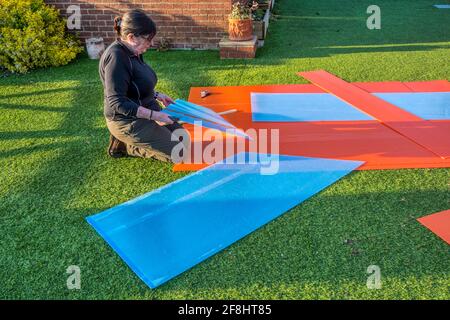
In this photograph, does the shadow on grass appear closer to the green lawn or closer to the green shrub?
the green lawn

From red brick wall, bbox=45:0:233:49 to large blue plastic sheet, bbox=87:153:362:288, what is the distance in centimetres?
444

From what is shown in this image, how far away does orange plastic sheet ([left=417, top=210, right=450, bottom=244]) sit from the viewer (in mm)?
3291

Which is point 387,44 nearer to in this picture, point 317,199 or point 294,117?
point 294,117

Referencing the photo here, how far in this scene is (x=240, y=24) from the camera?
752cm

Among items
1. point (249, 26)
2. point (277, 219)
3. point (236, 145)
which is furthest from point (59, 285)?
point (249, 26)

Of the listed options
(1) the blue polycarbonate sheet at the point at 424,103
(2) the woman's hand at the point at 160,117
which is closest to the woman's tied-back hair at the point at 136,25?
(2) the woman's hand at the point at 160,117

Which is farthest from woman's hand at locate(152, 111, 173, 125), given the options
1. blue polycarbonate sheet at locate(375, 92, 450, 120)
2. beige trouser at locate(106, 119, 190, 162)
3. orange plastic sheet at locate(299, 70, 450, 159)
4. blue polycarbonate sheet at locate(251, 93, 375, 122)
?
blue polycarbonate sheet at locate(375, 92, 450, 120)

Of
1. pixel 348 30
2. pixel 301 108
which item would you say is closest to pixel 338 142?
pixel 301 108

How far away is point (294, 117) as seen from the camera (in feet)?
17.6

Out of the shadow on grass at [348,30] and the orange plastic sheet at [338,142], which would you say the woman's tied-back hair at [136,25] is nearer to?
the orange plastic sheet at [338,142]

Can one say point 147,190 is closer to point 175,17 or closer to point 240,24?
point 240,24

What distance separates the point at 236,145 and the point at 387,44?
16.9 ft

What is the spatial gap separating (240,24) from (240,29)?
88mm

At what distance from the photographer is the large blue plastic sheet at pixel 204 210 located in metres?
3.18
